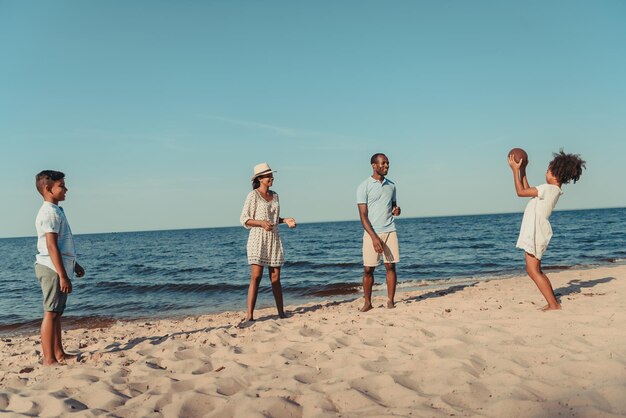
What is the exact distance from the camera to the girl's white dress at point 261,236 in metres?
6.11

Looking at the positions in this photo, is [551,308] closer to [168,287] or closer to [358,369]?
[358,369]

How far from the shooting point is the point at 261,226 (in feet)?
20.0

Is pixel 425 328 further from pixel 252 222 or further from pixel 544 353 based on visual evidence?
pixel 252 222

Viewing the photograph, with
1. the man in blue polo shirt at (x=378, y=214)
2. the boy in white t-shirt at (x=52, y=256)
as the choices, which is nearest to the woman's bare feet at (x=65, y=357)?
the boy in white t-shirt at (x=52, y=256)

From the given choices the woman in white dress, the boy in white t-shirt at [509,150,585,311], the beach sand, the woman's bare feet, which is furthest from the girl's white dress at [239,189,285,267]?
the boy in white t-shirt at [509,150,585,311]

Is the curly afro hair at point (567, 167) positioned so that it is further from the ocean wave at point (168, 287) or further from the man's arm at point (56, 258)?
the ocean wave at point (168, 287)

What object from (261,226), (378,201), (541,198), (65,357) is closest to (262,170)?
(261,226)

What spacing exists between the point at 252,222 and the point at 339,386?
3.20 metres

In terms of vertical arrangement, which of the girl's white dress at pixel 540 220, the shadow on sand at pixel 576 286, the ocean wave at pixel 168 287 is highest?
the girl's white dress at pixel 540 220

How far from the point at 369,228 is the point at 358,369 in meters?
3.09

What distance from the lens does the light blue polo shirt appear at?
21.4ft

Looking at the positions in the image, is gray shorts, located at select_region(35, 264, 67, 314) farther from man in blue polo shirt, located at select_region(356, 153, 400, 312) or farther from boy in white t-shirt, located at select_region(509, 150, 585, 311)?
boy in white t-shirt, located at select_region(509, 150, 585, 311)

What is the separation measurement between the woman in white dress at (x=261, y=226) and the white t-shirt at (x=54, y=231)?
2205mm

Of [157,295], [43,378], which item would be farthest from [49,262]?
[157,295]
